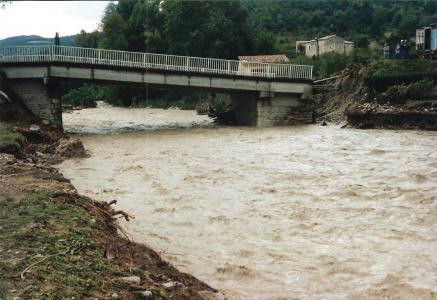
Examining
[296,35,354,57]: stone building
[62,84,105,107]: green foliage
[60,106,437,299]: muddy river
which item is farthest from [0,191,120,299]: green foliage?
[296,35,354,57]: stone building

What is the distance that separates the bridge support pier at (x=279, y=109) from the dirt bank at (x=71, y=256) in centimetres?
2388

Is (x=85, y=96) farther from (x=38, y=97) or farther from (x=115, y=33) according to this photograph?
(x=38, y=97)

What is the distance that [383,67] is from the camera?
3203 cm

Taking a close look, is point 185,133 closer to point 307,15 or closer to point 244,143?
point 244,143

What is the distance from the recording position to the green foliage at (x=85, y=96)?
66.0m

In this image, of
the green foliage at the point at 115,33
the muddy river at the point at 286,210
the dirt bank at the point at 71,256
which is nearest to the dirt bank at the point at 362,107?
the muddy river at the point at 286,210

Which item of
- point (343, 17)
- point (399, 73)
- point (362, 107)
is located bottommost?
point (362, 107)

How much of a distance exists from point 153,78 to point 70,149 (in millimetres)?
11548

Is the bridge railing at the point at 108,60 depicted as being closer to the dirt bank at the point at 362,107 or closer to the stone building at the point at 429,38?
the dirt bank at the point at 362,107

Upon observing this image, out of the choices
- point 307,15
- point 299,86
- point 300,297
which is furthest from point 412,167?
point 307,15

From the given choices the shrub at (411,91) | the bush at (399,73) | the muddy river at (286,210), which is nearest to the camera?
the muddy river at (286,210)

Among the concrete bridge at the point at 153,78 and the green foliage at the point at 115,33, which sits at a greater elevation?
the green foliage at the point at 115,33

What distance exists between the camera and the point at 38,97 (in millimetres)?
28562

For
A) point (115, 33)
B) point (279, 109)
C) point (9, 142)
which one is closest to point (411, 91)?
point (279, 109)
